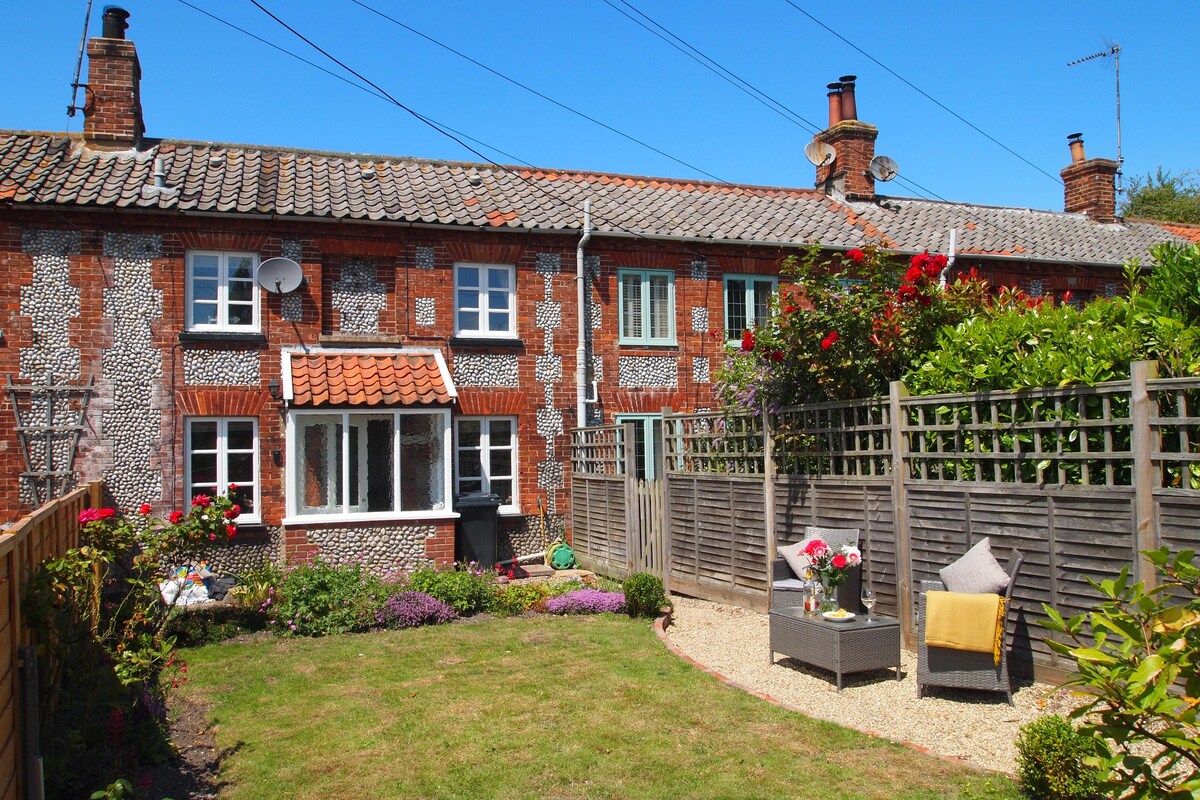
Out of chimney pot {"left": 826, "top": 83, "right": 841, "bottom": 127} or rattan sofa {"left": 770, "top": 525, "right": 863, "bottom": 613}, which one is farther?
chimney pot {"left": 826, "top": 83, "right": 841, "bottom": 127}

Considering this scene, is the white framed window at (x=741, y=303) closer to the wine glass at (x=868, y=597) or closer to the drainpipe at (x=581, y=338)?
the drainpipe at (x=581, y=338)

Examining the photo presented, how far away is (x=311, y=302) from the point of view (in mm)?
15359

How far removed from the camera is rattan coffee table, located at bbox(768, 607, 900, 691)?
7.80 m

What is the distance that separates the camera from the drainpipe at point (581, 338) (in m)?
16.5

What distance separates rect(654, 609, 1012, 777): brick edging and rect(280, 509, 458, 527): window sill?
464 centimetres

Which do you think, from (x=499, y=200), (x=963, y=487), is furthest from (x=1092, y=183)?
(x=963, y=487)

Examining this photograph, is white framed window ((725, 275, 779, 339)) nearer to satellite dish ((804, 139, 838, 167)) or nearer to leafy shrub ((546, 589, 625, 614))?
satellite dish ((804, 139, 838, 167))

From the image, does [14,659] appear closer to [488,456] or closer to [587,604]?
[587,604]

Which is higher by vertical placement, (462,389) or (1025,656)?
(462,389)

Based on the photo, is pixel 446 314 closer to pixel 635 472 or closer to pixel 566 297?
pixel 566 297

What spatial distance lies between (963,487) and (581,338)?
9349 millimetres

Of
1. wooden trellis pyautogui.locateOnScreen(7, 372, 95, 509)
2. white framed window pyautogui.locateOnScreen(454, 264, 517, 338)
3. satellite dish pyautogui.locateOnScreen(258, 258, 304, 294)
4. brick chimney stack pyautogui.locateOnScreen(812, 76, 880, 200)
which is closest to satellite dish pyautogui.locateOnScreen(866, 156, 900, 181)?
brick chimney stack pyautogui.locateOnScreen(812, 76, 880, 200)

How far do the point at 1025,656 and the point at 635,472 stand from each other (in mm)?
6961

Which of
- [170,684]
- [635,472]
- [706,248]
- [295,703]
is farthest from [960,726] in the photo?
[706,248]
